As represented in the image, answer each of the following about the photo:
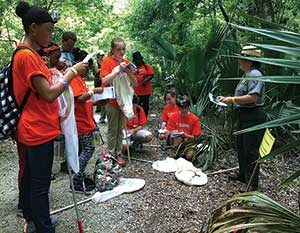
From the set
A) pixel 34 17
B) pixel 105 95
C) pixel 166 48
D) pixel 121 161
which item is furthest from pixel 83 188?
pixel 166 48

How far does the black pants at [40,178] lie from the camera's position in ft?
7.73

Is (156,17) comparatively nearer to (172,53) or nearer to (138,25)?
(138,25)

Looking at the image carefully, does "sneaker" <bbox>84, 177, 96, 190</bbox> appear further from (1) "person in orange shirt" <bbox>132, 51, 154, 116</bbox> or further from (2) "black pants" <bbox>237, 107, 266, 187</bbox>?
(1) "person in orange shirt" <bbox>132, 51, 154, 116</bbox>

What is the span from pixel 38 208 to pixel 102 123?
15.4 feet

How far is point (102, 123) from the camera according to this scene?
7.14m

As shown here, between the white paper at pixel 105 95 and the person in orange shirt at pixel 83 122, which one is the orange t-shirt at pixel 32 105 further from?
the white paper at pixel 105 95

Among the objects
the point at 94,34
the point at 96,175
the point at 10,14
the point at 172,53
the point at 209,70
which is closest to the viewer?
the point at 96,175

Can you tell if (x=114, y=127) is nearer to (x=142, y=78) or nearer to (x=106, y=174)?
(x=106, y=174)

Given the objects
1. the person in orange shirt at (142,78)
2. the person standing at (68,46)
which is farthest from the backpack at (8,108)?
the person in orange shirt at (142,78)

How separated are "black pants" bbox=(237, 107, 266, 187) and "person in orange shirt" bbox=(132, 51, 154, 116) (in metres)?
2.88

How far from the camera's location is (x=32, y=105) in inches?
91.5

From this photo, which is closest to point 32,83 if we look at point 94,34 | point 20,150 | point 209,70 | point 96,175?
point 20,150

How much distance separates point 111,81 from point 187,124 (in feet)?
4.06

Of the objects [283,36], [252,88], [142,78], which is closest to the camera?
[283,36]
